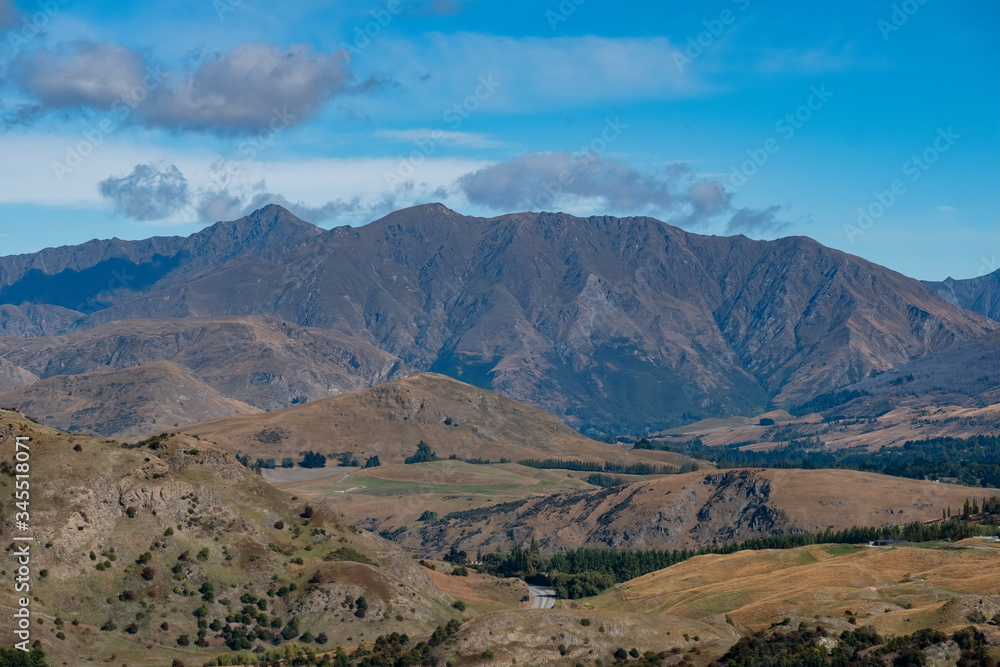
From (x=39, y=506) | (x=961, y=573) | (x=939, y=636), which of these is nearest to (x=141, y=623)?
(x=39, y=506)

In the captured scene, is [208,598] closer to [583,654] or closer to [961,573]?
[583,654]

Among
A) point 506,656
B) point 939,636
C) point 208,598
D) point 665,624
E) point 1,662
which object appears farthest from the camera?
point 208,598

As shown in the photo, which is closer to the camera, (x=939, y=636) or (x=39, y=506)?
(x=939, y=636)

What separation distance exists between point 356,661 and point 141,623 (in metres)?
37.4

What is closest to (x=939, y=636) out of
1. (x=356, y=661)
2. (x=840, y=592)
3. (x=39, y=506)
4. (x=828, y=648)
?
(x=828, y=648)

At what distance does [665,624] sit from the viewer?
7234 inches

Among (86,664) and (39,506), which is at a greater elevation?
(39,506)

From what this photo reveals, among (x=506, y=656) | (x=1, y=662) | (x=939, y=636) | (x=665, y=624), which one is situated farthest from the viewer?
(x=665, y=624)

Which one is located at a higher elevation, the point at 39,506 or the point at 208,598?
the point at 39,506

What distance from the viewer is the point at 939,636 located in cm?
14612

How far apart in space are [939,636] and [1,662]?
11890 centimetres

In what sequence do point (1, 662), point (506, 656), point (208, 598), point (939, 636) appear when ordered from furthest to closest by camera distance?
point (208, 598), point (506, 656), point (1, 662), point (939, 636)

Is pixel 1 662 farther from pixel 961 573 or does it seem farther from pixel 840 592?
pixel 961 573

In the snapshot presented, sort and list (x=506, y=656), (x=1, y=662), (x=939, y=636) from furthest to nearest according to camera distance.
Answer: (x=506, y=656), (x=1, y=662), (x=939, y=636)
